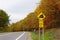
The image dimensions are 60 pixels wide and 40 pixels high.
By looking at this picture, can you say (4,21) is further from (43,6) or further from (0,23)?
(43,6)

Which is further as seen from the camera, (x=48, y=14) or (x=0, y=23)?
(x=0, y=23)

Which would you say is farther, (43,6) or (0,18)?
(0,18)

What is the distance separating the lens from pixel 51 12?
198ft

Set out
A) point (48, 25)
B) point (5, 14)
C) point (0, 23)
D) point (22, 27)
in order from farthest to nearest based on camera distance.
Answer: point (22, 27) → point (5, 14) → point (0, 23) → point (48, 25)

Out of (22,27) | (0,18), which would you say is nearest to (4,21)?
(0,18)

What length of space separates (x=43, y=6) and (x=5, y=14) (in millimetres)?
68777

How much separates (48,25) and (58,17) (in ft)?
11.8

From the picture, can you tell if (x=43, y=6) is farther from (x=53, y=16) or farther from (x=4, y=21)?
(x=4, y=21)

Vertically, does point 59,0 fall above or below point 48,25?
above

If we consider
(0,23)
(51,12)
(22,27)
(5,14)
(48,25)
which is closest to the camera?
(51,12)

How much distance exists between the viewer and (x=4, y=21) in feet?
401

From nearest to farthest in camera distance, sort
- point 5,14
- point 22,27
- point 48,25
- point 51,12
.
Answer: point 51,12 < point 48,25 < point 5,14 < point 22,27

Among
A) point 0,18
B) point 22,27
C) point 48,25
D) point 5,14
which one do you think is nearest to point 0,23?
point 0,18

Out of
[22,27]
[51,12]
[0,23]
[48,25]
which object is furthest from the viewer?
[22,27]
